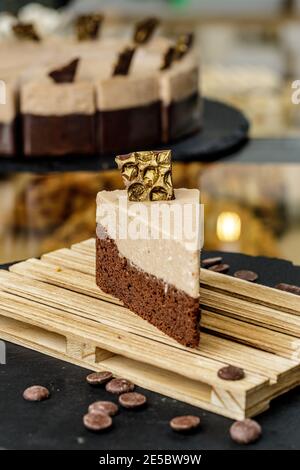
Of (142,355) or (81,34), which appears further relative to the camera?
(81,34)

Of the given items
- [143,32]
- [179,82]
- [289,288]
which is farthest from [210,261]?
[143,32]

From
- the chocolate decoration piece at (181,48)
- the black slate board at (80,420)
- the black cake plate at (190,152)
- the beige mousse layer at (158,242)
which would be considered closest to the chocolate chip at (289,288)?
the beige mousse layer at (158,242)

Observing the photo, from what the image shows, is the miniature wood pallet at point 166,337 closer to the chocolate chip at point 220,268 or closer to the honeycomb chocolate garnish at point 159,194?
the chocolate chip at point 220,268

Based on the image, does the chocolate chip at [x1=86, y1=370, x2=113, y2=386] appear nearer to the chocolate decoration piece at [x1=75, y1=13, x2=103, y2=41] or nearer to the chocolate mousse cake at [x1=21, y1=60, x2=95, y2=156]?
the chocolate mousse cake at [x1=21, y1=60, x2=95, y2=156]

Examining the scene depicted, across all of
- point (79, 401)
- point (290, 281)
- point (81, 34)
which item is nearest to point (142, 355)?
point (79, 401)

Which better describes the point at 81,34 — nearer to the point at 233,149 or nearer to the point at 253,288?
the point at 233,149

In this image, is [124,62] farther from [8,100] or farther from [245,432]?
[245,432]
